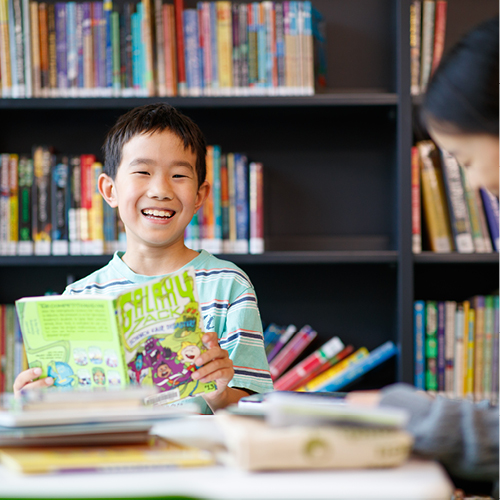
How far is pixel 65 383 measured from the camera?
83 cm

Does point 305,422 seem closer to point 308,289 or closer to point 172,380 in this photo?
point 172,380

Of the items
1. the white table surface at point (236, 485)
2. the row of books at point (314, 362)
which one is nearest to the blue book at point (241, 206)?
the row of books at point (314, 362)

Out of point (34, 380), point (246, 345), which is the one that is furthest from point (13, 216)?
point (34, 380)

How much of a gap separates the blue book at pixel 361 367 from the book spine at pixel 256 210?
1.57 ft

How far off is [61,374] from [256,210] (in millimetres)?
1083

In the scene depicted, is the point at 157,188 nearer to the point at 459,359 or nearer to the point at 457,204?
the point at 457,204

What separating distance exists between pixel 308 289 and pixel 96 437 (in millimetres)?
1496

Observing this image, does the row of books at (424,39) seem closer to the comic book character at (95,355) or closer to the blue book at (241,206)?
the blue book at (241,206)

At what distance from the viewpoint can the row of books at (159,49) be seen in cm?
180

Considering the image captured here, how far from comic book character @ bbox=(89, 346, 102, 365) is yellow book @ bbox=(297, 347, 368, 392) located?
1113 millimetres

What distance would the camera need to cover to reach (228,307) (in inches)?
52.3

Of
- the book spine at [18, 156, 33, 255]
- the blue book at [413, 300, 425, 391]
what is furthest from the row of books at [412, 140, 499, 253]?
the book spine at [18, 156, 33, 255]

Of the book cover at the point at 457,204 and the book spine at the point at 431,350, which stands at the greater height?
the book cover at the point at 457,204


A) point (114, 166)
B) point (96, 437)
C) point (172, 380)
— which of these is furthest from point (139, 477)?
point (114, 166)
